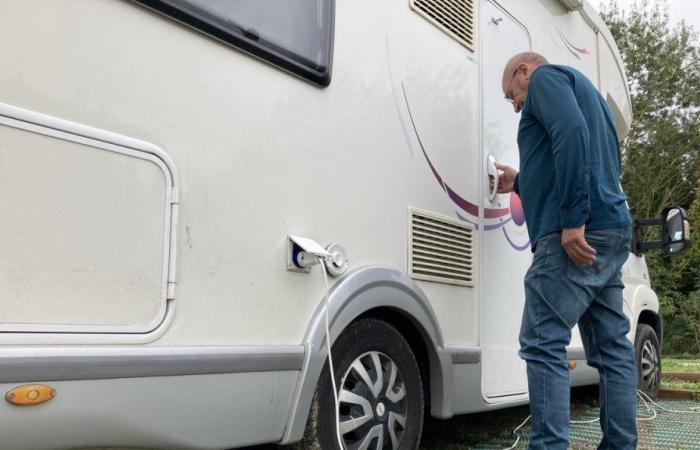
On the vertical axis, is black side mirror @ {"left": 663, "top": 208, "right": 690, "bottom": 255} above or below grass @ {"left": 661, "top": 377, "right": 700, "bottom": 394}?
above

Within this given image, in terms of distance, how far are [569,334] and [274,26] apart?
59.0 inches

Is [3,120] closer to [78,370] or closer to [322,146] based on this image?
[78,370]

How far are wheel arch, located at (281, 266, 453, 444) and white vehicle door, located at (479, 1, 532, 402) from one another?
0.40 metres

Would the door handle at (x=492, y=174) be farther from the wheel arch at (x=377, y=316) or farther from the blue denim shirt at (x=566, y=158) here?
the wheel arch at (x=377, y=316)

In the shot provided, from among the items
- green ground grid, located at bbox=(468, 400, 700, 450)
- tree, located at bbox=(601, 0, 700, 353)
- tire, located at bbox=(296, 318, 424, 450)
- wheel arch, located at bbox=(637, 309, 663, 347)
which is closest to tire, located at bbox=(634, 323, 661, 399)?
wheel arch, located at bbox=(637, 309, 663, 347)

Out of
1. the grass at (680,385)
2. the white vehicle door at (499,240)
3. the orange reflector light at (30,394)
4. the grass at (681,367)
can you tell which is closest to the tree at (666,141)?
the grass at (681,367)

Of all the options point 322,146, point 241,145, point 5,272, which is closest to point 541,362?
point 322,146

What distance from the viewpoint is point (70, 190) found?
1.52 meters

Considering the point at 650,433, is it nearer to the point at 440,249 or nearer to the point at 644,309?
the point at 644,309

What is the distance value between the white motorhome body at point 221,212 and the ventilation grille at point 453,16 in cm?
1

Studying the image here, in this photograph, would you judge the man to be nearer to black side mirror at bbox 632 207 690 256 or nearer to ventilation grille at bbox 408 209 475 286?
ventilation grille at bbox 408 209 475 286

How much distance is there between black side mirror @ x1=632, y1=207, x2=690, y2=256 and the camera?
185 inches

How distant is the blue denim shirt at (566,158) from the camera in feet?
7.86

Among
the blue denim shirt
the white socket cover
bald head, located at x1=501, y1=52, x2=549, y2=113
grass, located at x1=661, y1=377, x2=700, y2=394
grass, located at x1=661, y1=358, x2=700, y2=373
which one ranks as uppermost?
bald head, located at x1=501, y1=52, x2=549, y2=113
